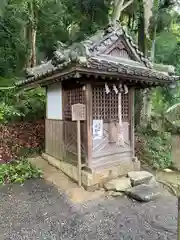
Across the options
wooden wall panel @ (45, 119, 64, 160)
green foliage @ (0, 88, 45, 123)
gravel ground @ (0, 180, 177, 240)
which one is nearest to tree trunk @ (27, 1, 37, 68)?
green foliage @ (0, 88, 45, 123)

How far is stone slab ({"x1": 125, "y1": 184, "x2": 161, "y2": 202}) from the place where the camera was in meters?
5.56

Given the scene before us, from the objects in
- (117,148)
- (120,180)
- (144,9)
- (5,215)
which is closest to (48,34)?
(144,9)

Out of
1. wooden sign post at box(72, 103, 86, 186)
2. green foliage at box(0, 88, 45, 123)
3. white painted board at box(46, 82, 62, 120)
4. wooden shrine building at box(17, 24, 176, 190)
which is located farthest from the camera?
green foliage at box(0, 88, 45, 123)

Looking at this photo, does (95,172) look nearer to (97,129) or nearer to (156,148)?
(97,129)

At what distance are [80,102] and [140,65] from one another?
240 centimetres

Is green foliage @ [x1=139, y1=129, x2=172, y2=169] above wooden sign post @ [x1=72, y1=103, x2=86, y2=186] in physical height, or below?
below

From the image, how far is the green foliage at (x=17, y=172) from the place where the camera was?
649 cm

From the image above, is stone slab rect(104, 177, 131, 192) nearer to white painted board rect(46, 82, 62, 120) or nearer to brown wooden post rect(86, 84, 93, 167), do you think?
brown wooden post rect(86, 84, 93, 167)

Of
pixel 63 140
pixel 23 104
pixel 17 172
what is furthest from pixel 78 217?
pixel 23 104

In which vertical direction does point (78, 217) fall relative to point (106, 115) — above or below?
below

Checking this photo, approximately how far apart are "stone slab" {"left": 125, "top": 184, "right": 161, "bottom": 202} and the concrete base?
761 millimetres

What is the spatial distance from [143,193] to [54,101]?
3852 millimetres

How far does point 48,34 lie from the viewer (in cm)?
1387

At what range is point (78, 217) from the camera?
4.82 meters
